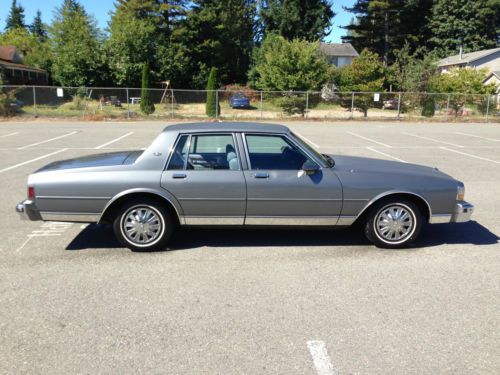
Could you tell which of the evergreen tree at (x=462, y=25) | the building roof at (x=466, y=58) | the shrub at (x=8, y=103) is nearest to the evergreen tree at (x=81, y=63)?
the shrub at (x=8, y=103)

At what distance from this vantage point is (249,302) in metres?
3.88

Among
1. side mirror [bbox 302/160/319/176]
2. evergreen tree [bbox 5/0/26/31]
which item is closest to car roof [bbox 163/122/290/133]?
side mirror [bbox 302/160/319/176]

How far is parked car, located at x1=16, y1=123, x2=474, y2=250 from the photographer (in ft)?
16.0

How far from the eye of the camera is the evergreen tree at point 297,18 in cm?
5334

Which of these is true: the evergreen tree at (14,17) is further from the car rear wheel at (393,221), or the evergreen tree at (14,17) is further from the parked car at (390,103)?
the car rear wheel at (393,221)

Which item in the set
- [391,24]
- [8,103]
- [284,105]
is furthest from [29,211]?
[391,24]

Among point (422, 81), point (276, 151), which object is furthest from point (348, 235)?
point (422, 81)

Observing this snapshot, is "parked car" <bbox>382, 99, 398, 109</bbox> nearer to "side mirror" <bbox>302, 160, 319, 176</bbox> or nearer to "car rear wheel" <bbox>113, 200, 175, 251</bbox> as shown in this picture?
"side mirror" <bbox>302, 160, 319, 176</bbox>

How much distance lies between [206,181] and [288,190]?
2.96ft

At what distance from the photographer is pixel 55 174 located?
4.93 meters

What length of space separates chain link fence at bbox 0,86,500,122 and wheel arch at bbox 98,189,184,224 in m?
23.2

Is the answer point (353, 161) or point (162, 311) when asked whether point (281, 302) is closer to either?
point (162, 311)

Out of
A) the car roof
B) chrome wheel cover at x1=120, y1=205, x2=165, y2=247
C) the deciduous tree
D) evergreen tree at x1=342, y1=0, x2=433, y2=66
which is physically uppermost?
evergreen tree at x1=342, y1=0, x2=433, y2=66

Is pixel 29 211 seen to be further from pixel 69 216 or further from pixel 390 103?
pixel 390 103
